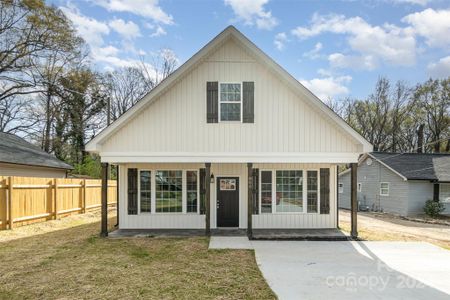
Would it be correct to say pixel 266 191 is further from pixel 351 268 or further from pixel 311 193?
pixel 351 268

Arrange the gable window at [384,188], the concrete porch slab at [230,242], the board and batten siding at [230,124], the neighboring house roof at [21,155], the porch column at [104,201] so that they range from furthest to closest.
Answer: the gable window at [384,188] < the neighboring house roof at [21,155] < the board and batten siding at [230,124] < the porch column at [104,201] < the concrete porch slab at [230,242]

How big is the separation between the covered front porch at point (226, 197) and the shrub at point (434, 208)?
10.2 m

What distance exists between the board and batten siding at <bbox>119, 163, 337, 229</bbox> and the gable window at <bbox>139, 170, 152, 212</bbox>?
0.69 feet

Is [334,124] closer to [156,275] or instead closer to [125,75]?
[156,275]

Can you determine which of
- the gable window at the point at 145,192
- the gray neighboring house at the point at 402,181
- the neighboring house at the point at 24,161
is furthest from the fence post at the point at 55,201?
the gray neighboring house at the point at 402,181

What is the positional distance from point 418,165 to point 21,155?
75.2 feet

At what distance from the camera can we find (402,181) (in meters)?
A: 19.7

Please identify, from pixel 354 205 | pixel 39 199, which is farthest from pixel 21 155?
pixel 354 205

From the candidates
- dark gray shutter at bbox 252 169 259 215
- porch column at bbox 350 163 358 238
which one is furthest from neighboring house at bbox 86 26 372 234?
dark gray shutter at bbox 252 169 259 215

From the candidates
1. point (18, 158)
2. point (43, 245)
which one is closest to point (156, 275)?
point (43, 245)

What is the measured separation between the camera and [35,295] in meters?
5.41

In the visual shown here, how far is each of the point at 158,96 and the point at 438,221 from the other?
1567cm

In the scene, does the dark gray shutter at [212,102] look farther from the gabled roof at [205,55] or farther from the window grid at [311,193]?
the window grid at [311,193]

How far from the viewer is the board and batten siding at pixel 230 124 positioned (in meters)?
10.5
